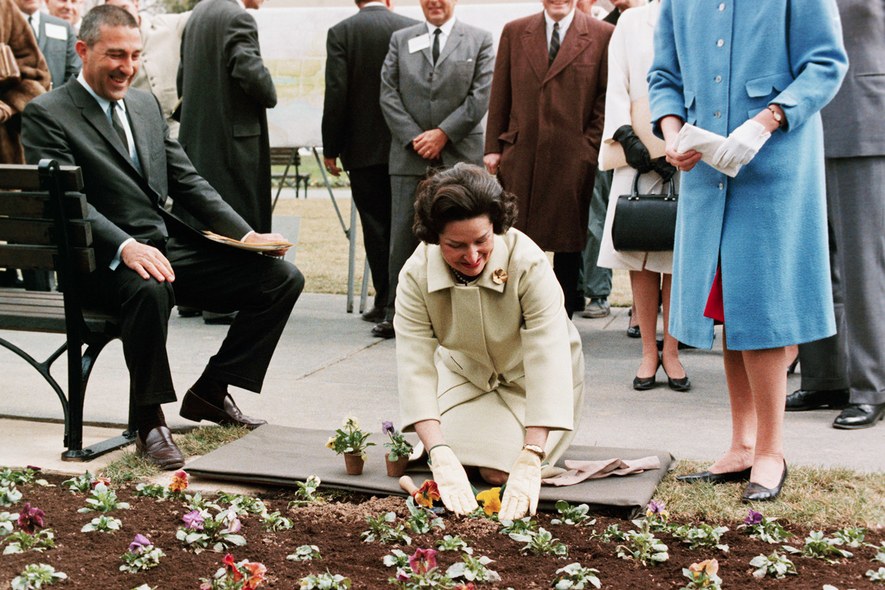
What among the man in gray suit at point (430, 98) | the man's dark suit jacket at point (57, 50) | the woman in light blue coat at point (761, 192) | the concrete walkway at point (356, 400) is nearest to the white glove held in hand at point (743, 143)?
the woman in light blue coat at point (761, 192)

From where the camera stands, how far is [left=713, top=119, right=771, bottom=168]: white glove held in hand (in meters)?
3.61

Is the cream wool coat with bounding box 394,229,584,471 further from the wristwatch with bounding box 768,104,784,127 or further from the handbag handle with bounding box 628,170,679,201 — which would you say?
the handbag handle with bounding box 628,170,679,201

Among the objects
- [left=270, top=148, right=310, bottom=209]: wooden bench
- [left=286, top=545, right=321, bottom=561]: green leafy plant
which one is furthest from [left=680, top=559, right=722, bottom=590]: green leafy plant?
[left=270, top=148, right=310, bottom=209]: wooden bench

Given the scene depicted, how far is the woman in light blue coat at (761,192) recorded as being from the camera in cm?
371

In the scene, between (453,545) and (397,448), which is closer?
(453,545)

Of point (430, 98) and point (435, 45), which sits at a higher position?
point (435, 45)

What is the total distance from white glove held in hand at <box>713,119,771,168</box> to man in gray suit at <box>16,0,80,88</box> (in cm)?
556

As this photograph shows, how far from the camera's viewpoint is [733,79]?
151 inches

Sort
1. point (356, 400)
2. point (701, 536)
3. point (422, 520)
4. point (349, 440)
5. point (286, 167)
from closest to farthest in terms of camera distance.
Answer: point (701, 536), point (422, 520), point (349, 440), point (356, 400), point (286, 167)

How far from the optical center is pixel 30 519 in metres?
3.39

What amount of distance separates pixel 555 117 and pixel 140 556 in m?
3.97

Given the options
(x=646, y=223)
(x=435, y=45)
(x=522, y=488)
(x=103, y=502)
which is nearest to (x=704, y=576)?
(x=522, y=488)

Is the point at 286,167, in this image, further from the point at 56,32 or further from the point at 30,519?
the point at 30,519

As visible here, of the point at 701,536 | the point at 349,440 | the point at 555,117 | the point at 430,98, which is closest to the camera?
the point at 701,536
